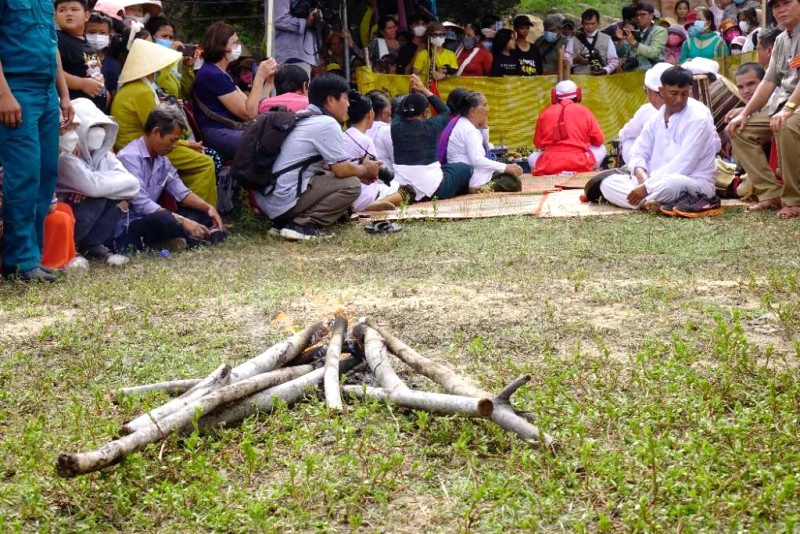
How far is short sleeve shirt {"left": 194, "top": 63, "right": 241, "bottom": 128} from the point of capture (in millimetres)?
8703

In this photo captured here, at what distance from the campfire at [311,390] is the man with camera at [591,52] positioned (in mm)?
11170

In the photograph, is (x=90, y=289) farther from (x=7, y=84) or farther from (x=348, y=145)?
(x=348, y=145)

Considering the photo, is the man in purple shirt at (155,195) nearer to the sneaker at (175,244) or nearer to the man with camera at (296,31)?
the sneaker at (175,244)

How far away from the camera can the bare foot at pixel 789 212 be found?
25.8ft

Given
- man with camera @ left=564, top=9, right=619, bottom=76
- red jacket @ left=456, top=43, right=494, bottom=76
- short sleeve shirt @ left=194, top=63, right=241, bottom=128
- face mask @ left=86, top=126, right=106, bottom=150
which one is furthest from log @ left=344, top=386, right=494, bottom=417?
man with camera @ left=564, top=9, right=619, bottom=76

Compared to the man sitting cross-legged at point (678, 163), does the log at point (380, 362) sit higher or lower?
higher

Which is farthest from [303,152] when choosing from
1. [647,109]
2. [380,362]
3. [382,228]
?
[380,362]

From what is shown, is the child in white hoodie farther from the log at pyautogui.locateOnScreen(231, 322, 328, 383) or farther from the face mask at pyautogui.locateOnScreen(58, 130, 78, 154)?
the log at pyautogui.locateOnScreen(231, 322, 328, 383)

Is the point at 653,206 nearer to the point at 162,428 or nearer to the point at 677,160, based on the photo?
the point at 677,160

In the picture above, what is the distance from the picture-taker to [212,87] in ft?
28.6

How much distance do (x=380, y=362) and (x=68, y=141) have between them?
3.89m

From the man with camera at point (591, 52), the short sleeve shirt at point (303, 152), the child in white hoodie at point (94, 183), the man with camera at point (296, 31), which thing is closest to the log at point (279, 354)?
the child in white hoodie at point (94, 183)

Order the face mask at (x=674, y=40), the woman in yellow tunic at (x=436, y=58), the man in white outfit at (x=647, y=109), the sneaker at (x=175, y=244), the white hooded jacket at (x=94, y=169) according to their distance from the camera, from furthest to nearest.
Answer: the face mask at (x=674, y=40) < the woman in yellow tunic at (x=436, y=58) < the man in white outfit at (x=647, y=109) < the sneaker at (x=175, y=244) < the white hooded jacket at (x=94, y=169)

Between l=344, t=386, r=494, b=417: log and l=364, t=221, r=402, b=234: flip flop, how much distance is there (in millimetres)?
4343
